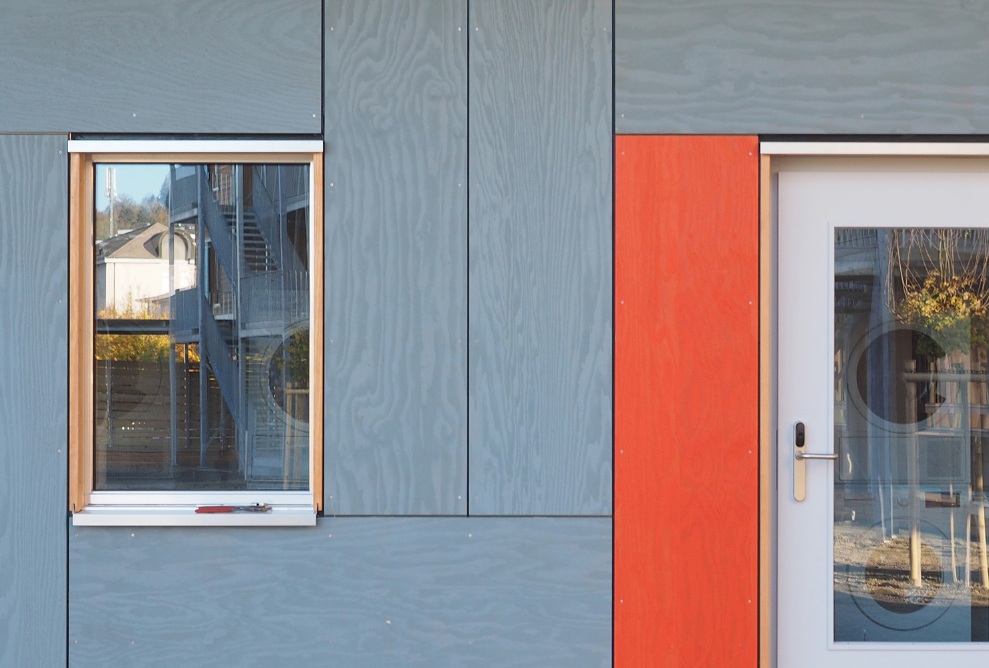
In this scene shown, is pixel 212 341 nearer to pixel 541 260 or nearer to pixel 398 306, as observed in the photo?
pixel 398 306

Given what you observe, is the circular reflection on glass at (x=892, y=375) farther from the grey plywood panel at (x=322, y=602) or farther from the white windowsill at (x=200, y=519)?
the white windowsill at (x=200, y=519)

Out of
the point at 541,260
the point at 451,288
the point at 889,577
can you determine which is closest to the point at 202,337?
the point at 451,288

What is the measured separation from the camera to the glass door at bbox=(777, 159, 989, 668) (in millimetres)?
3684

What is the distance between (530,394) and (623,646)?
1017 mm

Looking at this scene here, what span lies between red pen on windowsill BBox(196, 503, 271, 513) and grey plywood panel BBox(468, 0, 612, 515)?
0.79 m

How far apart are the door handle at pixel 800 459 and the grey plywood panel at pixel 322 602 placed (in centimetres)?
76

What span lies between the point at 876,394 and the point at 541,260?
4.62 ft

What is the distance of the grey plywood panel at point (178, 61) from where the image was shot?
11.8ft

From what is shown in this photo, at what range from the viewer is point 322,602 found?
11.8 ft

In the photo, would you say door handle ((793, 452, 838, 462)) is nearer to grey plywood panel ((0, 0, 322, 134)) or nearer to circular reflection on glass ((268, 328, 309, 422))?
circular reflection on glass ((268, 328, 309, 422))

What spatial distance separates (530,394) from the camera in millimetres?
3607

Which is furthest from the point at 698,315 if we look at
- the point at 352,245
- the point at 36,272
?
the point at 36,272

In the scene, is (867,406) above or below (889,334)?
below

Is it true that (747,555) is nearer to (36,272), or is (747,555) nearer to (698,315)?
(698,315)
